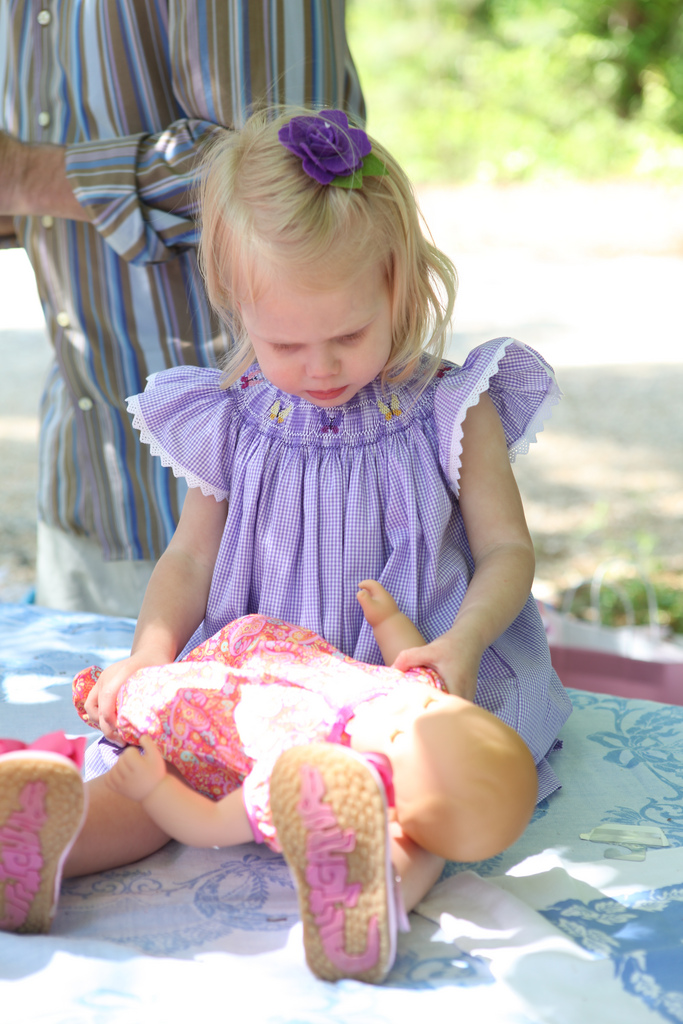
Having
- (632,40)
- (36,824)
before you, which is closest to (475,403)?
(36,824)

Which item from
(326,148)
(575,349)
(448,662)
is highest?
(326,148)

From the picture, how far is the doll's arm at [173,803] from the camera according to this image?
117cm

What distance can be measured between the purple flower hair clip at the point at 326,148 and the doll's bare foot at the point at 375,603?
1.79ft

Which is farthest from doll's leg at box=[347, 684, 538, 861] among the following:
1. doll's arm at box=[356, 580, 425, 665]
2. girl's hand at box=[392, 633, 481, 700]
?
doll's arm at box=[356, 580, 425, 665]

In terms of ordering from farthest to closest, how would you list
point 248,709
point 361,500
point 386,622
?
point 361,500 → point 386,622 → point 248,709

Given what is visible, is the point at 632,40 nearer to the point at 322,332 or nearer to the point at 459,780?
the point at 322,332

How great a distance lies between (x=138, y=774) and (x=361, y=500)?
21.0 inches

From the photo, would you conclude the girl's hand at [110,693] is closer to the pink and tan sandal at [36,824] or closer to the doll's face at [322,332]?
the pink and tan sandal at [36,824]

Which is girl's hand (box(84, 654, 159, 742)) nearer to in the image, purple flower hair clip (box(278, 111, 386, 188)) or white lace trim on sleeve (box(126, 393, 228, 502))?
Answer: white lace trim on sleeve (box(126, 393, 228, 502))

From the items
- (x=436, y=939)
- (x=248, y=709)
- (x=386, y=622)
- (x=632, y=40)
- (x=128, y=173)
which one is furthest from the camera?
(x=632, y=40)

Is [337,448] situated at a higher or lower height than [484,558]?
higher

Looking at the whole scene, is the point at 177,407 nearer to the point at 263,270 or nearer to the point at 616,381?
the point at 263,270

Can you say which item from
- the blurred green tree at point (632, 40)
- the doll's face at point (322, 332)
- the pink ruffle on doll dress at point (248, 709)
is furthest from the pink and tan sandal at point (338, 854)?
the blurred green tree at point (632, 40)

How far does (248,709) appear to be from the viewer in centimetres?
122
